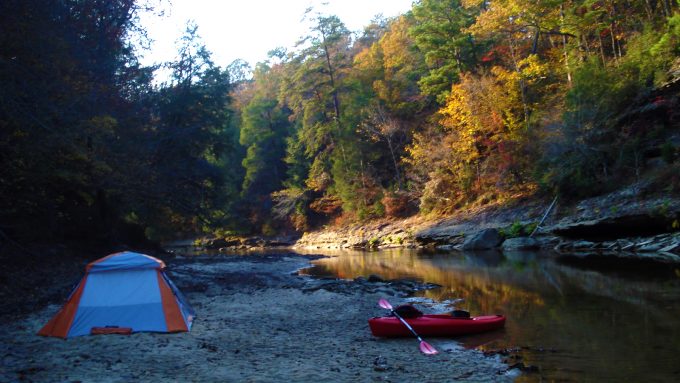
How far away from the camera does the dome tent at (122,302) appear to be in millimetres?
9055

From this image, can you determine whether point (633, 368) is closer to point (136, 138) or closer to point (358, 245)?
point (136, 138)

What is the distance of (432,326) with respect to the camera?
31.8 feet

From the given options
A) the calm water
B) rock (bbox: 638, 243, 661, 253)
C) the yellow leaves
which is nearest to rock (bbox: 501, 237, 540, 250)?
the calm water

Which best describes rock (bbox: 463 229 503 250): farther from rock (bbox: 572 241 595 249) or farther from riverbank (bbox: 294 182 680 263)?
rock (bbox: 572 241 595 249)

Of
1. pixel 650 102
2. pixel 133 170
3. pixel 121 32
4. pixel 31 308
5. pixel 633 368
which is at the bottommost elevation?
pixel 633 368

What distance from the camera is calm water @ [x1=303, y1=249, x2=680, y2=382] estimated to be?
7.35 meters

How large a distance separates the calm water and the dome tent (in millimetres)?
5650

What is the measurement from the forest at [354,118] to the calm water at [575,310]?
8.49 metres

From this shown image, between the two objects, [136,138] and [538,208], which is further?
[538,208]

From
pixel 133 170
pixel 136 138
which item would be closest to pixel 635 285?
pixel 133 170

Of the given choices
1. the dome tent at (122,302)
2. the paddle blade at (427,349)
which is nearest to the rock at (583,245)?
the paddle blade at (427,349)

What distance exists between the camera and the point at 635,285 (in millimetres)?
13438

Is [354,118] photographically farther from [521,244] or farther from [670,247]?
[670,247]

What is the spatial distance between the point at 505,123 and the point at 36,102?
1144 inches
